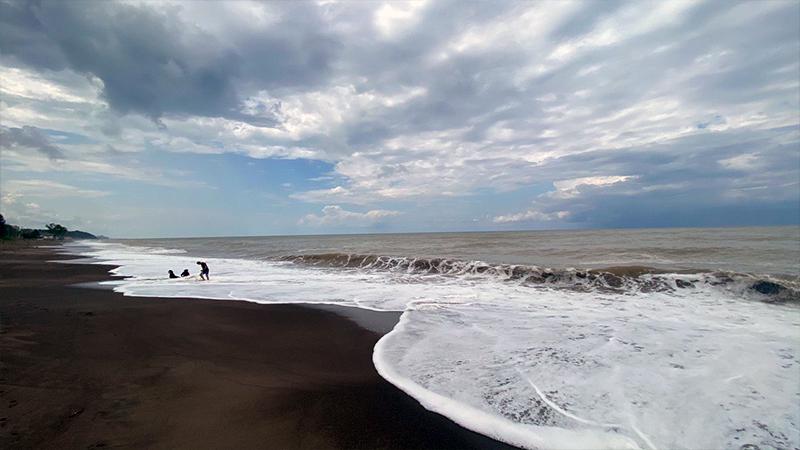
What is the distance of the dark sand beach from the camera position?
3.56 m

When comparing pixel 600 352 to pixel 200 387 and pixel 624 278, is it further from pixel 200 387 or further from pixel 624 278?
pixel 624 278

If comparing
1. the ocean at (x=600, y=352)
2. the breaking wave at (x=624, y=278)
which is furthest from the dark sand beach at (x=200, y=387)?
the breaking wave at (x=624, y=278)

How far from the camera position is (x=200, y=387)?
4.71 metres

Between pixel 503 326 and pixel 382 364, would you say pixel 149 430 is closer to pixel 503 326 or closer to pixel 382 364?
pixel 382 364

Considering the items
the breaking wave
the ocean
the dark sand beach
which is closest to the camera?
the dark sand beach

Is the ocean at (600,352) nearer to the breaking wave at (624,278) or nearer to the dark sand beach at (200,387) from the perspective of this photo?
the breaking wave at (624,278)

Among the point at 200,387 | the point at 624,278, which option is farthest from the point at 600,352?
the point at 624,278

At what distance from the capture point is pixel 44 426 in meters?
3.58

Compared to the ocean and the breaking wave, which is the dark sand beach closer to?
the ocean

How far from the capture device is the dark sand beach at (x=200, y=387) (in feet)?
11.7

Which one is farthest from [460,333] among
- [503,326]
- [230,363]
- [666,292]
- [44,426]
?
[666,292]

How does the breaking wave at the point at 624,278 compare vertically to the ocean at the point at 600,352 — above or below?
above

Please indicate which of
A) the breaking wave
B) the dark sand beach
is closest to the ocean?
the breaking wave

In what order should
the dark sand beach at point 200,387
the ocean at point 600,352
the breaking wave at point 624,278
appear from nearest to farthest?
the dark sand beach at point 200,387
the ocean at point 600,352
the breaking wave at point 624,278
